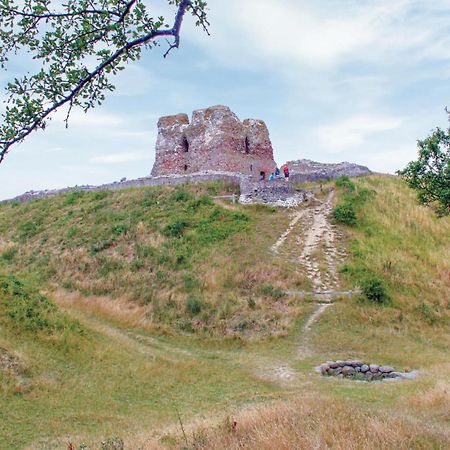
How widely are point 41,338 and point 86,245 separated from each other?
1136 cm

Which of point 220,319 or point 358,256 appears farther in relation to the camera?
point 358,256

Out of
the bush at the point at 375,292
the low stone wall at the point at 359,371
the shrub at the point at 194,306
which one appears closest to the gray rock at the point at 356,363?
the low stone wall at the point at 359,371

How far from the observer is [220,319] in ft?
54.0

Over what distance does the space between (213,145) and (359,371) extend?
59.7ft

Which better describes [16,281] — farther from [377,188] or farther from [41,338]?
[377,188]

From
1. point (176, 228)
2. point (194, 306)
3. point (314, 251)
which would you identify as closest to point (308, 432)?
point (194, 306)

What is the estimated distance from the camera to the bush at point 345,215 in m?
22.1

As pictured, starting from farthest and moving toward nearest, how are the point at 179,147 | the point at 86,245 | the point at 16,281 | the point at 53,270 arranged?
the point at 179,147, the point at 86,245, the point at 53,270, the point at 16,281

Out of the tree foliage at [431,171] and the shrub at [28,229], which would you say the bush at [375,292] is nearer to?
the tree foliage at [431,171]

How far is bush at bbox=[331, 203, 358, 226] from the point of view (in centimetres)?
2209

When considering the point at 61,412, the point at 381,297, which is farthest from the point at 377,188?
the point at 61,412

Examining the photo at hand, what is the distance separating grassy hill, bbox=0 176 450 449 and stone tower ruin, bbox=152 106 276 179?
2.99 metres

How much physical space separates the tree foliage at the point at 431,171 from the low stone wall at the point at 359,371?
5.15 metres

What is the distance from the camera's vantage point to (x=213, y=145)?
93.1 feet
